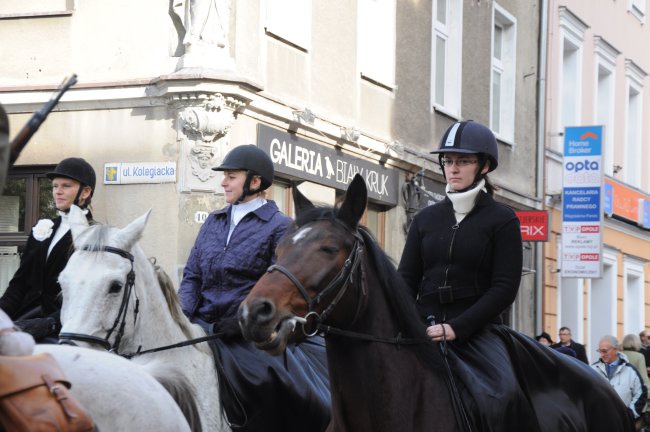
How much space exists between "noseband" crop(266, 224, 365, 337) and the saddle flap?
179 cm

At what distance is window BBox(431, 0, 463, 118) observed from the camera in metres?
21.4

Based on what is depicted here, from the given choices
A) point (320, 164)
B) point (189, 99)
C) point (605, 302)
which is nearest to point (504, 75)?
point (605, 302)

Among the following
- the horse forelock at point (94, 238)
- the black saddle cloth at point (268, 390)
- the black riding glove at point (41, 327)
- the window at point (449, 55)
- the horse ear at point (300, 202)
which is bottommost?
the black saddle cloth at point (268, 390)

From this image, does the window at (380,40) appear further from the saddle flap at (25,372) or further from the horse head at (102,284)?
the saddle flap at (25,372)

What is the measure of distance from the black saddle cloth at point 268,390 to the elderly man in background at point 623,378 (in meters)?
8.95

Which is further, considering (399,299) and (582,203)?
(582,203)

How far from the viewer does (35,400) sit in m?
3.17

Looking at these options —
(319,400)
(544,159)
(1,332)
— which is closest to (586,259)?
(544,159)

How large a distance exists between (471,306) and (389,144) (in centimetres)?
1268

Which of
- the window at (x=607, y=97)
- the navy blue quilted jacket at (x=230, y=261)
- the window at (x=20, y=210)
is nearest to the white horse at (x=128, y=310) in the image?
the navy blue quilted jacket at (x=230, y=261)

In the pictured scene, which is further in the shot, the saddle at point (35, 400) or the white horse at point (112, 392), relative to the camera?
the white horse at point (112, 392)

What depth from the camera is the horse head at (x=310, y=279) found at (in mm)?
4816

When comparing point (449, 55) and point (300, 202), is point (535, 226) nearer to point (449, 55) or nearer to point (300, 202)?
point (449, 55)

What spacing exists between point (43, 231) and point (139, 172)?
22.7 feet
